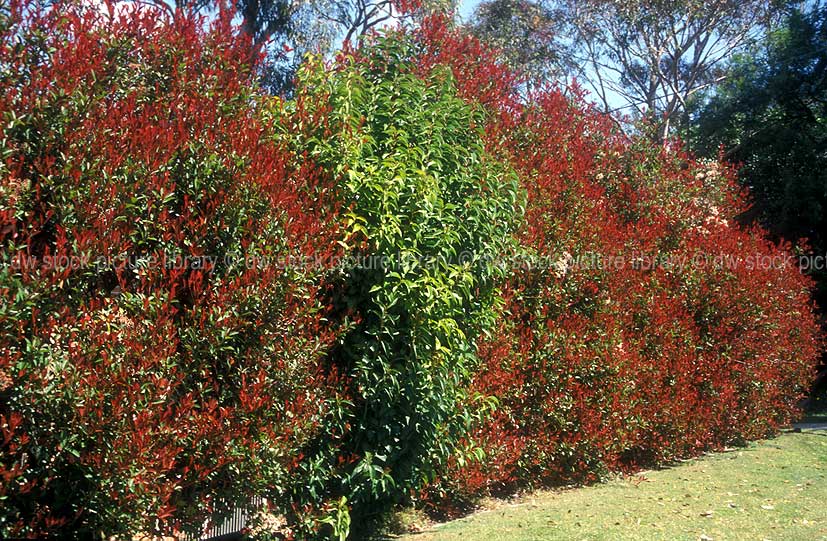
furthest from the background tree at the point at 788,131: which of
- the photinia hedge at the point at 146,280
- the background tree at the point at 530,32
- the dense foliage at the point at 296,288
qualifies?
the photinia hedge at the point at 146,280

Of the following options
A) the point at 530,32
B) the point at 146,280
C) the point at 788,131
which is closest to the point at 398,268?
the point at 146,280

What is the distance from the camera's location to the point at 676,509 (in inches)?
280

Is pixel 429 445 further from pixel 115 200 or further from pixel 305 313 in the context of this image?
pixel 115 200

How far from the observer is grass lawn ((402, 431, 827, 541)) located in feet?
20.5

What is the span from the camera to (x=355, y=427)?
558cm

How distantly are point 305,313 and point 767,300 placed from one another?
28.7ft

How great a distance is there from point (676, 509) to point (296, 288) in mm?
4667

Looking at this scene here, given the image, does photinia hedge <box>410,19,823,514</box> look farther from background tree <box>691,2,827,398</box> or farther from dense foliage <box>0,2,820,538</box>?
background tree <box>691,2,827,398</box>

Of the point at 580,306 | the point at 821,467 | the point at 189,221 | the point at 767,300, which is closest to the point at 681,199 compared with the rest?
the point at 767,300

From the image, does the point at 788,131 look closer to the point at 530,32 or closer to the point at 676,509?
the point at 530,32

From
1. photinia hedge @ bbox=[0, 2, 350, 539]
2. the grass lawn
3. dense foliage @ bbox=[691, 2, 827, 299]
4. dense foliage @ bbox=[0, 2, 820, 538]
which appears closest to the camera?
photinia hedge @ bbox=[0, 2, 350, 539]

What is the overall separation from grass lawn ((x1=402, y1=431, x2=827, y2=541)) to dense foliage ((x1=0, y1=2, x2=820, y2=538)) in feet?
1.52

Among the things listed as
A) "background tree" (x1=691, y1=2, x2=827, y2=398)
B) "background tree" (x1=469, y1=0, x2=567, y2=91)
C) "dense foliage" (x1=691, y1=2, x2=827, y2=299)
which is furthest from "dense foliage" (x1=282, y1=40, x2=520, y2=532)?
"background tree" (x1=469, y1=0, x2=567, y2=91)

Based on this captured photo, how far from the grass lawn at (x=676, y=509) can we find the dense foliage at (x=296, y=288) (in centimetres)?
46
